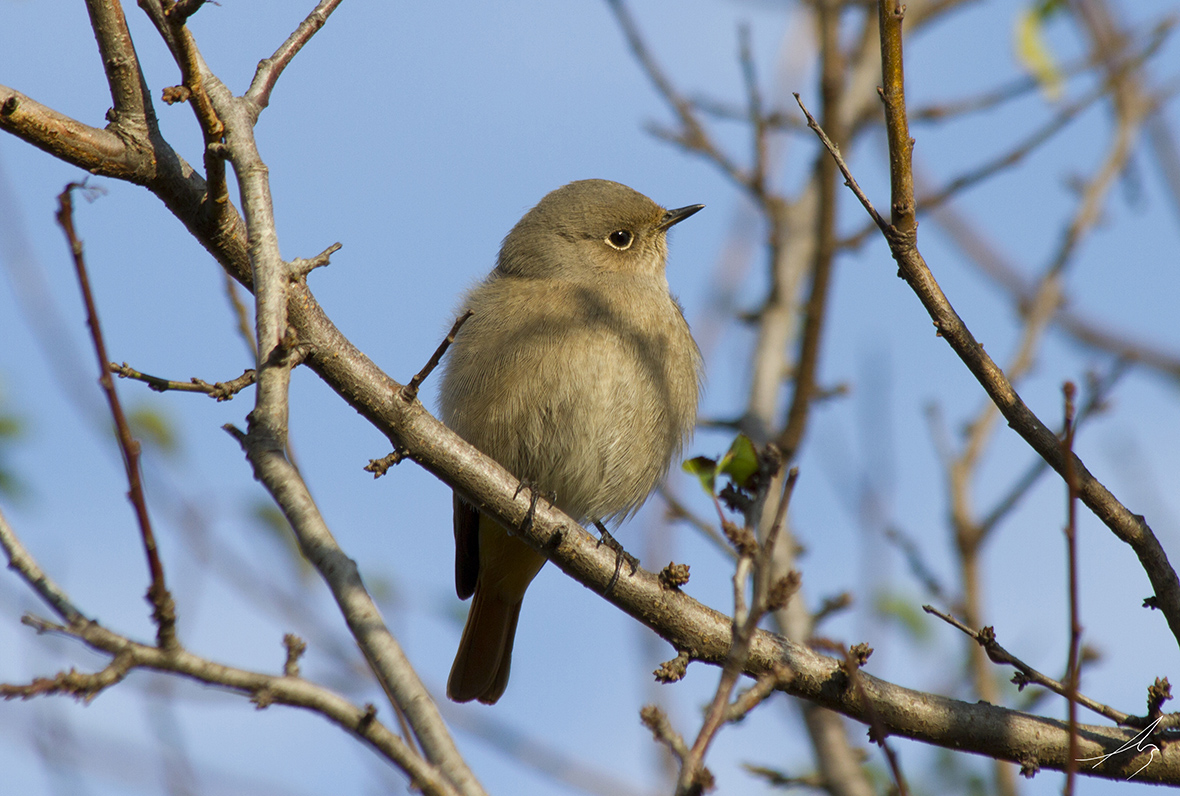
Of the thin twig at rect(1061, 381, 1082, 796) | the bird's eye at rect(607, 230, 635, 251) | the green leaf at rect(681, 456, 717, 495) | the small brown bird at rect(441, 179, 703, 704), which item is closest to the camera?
the thin twig at rect(1061, 381, 1082, 796)

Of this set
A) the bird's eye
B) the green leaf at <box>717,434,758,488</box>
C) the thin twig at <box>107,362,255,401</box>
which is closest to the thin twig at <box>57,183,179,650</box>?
the thin twig at <box>107,362,255,401</box>

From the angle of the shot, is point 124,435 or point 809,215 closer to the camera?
point 124,435

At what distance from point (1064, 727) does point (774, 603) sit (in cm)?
196

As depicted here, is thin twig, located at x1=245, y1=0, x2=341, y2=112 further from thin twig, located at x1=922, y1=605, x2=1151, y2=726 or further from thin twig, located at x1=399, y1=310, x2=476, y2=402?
thin twig, located at x1=922, y1=605, x2=1151, y2=726

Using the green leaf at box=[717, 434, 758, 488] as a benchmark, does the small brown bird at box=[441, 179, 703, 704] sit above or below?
above

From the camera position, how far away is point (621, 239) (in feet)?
22.7

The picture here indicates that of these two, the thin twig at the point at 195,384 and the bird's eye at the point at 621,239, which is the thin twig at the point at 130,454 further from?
the bird's eye at the point at 621,239

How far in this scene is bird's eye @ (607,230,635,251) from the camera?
22.6 feet

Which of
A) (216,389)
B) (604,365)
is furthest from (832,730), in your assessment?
(216,389)

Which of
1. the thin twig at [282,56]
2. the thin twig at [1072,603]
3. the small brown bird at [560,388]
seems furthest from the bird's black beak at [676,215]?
the thin twig at [1072,603]

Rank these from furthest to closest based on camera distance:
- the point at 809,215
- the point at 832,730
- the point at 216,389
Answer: the point at 809,215, the point at 832,730, the point at 216,389

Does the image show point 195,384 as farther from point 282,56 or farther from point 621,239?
point 621,239

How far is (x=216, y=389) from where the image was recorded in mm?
3318

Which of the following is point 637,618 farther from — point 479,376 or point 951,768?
point 951,768
